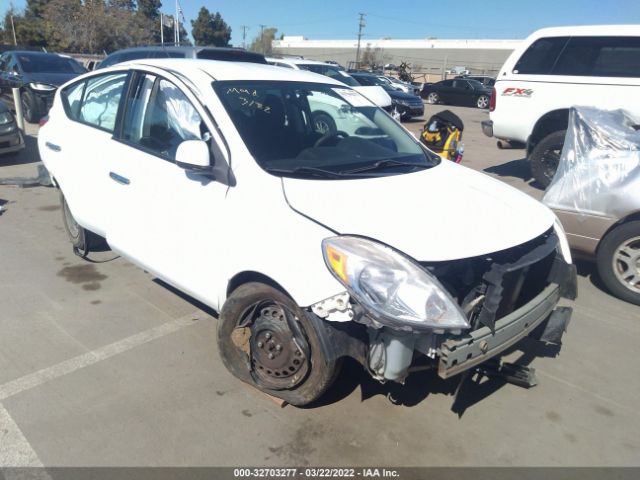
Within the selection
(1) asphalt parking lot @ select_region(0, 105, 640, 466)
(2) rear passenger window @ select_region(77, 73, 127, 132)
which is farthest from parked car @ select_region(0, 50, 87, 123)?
(1) asphalt parking lot @ select_region(0, 105, 640, 466)

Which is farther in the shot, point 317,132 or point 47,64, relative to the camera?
point 47,64

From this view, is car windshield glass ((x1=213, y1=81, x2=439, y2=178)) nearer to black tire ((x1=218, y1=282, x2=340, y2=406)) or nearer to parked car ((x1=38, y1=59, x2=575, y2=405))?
parked car ((x1=38, y1=59, x2=575, y2=405))

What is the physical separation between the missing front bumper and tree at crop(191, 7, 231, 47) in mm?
75578

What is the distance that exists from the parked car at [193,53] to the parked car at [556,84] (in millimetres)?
4048

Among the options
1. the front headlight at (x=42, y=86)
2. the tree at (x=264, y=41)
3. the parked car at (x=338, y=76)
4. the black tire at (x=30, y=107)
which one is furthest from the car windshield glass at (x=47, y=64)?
the tree at (x=264, y=41)

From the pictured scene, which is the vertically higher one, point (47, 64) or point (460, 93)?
point (47, 64)

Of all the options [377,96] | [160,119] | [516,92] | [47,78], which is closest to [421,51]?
[377,96]

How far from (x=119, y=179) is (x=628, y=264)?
4.08 meters

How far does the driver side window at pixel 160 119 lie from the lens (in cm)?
316

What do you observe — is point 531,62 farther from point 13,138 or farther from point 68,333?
point 13,138

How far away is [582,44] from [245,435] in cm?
774

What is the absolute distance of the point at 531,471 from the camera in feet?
8.05

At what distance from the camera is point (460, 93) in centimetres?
2712

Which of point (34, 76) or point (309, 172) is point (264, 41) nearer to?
point (34, 76)
